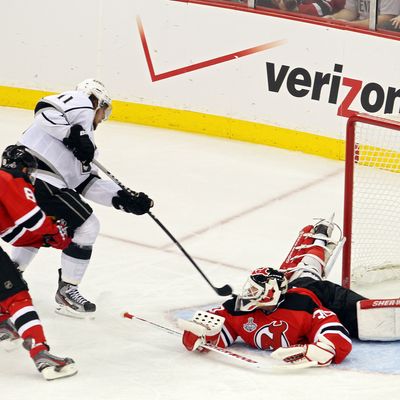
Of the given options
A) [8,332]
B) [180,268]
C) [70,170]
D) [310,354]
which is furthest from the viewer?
[180,268]

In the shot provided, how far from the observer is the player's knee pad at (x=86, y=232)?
524 centimetres

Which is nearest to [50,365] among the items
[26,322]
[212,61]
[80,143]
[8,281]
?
[26,322]

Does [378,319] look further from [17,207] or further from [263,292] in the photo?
[17,207]

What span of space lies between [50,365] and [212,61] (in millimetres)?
3962

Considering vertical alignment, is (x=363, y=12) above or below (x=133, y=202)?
above

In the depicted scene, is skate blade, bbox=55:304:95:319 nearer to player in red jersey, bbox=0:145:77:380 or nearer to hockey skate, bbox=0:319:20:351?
hockey skate, bbox=0:319:20:351

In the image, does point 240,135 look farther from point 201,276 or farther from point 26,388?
point 26,388

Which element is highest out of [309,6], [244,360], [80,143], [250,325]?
[309,6]

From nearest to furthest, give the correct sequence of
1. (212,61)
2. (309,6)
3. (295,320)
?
(295,320) < (309,6) < (212,61)

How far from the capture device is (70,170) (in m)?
5.36

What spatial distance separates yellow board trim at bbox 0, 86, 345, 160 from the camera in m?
7.88

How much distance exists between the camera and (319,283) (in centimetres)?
507

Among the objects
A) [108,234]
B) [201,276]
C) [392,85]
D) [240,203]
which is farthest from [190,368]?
[392,85]

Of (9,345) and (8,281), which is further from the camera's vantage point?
(9,345)
